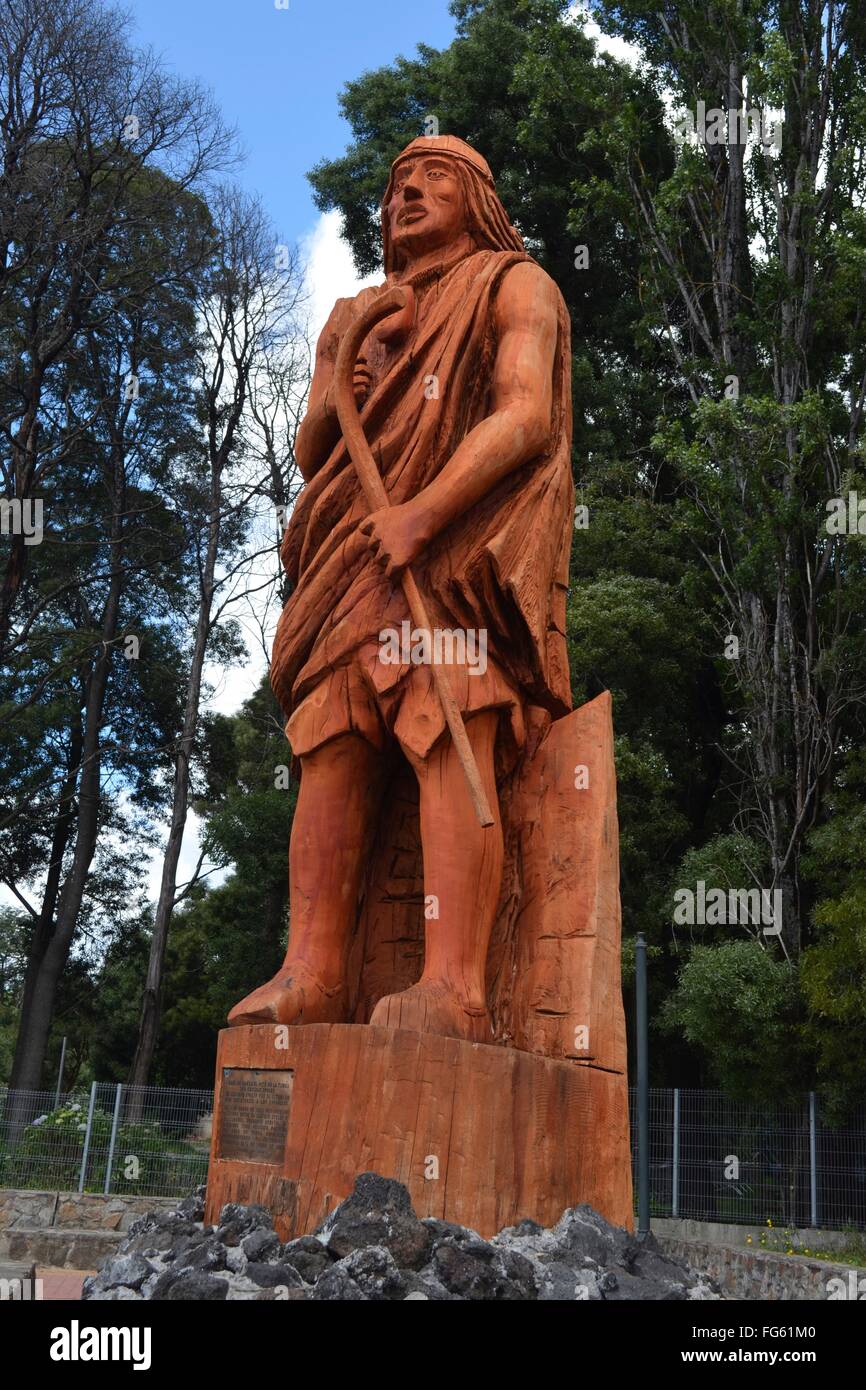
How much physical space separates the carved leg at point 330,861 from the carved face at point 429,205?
225 centimetres

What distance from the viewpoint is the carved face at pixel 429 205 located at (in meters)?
5.50

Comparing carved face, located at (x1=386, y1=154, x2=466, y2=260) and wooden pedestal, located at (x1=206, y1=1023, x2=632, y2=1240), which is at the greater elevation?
carved face, located at (x1=386, y1=154, x2=466, y2=260)

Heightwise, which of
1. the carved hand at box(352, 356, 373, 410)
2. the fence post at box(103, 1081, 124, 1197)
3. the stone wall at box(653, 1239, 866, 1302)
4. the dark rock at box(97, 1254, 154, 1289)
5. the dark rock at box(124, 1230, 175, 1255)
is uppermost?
the carved hand at box(352, 356, 373, 410)

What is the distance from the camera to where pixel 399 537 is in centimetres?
468

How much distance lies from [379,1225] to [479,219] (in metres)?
4.06

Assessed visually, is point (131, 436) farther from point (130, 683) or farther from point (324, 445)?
point (324, 445)

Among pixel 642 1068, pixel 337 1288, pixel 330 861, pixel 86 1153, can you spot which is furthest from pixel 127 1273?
pixel 86 1153

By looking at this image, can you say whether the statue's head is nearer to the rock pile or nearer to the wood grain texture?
the wood grain texture

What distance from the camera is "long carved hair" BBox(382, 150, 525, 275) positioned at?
18.2ft

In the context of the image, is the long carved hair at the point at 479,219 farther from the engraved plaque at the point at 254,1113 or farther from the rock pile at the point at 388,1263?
the rock pile at the point at 388,1263

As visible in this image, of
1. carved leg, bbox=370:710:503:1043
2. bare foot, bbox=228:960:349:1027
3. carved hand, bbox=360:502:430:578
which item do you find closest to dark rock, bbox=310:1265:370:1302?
carved leg, bbox=370:710:503:1043

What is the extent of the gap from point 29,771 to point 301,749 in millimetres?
17994

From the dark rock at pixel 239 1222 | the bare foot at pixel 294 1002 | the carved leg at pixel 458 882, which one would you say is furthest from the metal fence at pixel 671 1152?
the dark rock at pixel 239 1222
